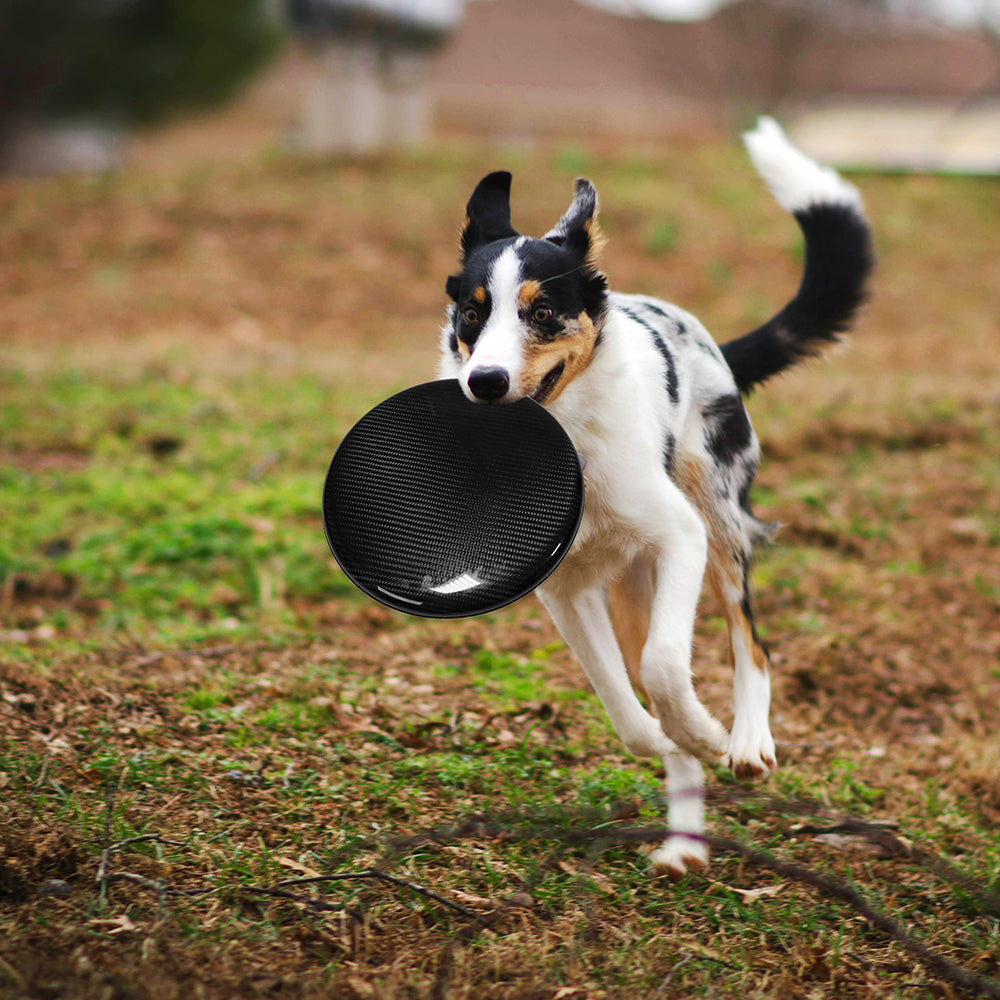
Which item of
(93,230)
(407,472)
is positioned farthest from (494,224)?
(93,230)

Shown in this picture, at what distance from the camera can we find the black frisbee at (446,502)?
10.3ft

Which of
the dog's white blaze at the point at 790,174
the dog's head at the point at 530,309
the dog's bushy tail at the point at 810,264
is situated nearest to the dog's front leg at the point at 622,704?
the dog's head at the point at 530,309

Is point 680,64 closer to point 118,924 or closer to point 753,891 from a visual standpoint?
point 753,891

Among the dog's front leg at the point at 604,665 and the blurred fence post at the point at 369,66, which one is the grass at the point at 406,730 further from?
the blurred fence post at the point at 369,66

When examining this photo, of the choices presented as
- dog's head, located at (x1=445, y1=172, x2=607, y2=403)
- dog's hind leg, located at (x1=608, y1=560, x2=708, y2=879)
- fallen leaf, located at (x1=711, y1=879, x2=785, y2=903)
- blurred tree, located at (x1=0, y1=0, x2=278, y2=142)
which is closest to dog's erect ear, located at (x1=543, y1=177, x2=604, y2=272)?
dog's head, located at (x1=445, y1=172, x2=607, y2=403)

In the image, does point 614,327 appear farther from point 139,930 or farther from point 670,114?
point 670,114

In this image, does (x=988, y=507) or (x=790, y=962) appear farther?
(x=988, y=507)

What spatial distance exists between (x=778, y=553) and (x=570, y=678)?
1.95 m

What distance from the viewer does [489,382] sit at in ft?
9.57

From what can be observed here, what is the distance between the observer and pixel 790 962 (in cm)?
308

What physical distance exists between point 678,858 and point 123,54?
27.0 metres

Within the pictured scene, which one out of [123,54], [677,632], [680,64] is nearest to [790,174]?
[677,632]

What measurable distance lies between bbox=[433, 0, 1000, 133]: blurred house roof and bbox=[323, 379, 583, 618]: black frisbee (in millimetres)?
19345

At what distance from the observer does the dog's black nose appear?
115 inches
